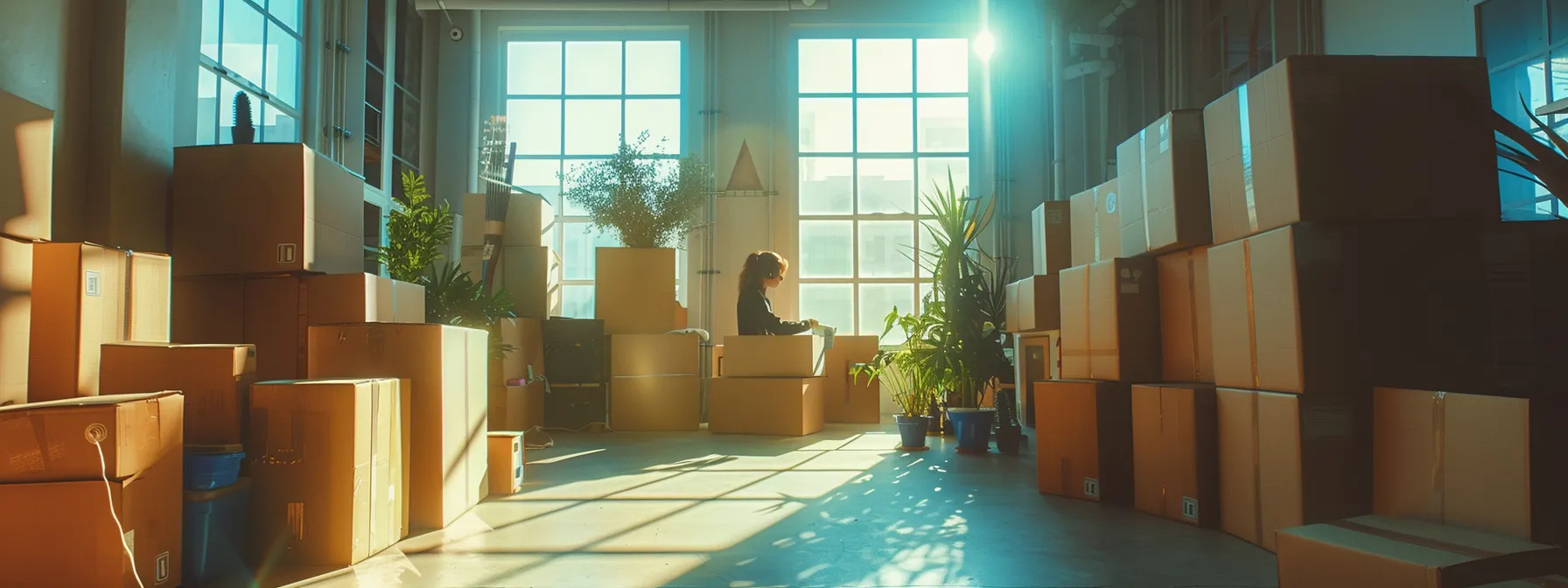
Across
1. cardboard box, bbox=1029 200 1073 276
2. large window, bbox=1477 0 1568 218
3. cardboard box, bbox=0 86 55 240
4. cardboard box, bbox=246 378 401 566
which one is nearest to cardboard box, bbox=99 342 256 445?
cardboard box, bbox=246 378 401 566

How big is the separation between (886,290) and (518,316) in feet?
8.77

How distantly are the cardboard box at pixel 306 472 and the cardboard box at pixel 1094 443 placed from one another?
217 centimetres

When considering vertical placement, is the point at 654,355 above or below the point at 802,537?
above

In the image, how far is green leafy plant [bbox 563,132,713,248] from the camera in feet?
18.8

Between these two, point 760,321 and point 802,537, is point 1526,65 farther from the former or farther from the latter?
point 760,321

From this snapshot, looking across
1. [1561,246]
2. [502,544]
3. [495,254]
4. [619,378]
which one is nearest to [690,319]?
[619,378]

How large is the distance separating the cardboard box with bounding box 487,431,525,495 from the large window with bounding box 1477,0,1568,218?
3740mm

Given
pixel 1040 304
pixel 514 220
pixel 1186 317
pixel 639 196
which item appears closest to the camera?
pixel 1186 317

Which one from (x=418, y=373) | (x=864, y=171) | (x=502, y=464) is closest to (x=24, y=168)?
(x=418, y=373)

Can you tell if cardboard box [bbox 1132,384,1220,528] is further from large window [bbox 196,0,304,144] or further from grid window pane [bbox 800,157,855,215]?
grid window pane [bbox 800,157,855,215]

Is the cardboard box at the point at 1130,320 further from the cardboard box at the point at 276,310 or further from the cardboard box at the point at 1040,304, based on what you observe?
the cardboard box at the point at 276,310

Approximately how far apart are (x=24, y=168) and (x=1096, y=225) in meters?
3.24

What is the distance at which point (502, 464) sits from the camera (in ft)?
10.2

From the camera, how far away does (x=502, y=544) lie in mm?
2299
